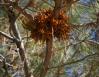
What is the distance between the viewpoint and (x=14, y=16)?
180 cm

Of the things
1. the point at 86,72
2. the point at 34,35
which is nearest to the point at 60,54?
the point at 86,72

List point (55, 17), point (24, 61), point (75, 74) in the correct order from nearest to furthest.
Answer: point (55, 17) < point (24, 61) < point (75, 74)

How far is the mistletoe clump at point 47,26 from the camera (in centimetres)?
Result: 142

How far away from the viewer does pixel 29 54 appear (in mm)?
2266

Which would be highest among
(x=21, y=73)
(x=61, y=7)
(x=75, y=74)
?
(x=61, y=7)

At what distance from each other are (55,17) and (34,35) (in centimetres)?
13

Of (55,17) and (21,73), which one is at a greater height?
(55,17)

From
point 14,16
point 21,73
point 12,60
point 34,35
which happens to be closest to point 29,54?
point 12,60

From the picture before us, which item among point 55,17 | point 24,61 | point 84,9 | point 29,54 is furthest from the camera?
point 29,54

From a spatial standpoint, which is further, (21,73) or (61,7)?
(21,73)

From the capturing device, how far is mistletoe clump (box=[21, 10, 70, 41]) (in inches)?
56.0

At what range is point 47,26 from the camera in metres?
1.42

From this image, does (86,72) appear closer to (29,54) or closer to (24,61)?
(29,54)

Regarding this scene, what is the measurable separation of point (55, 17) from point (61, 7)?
66 millimetres
